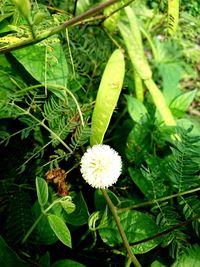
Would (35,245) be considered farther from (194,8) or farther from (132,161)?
(194,8)

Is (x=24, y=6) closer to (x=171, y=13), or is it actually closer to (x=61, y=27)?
(x=61, y=27)

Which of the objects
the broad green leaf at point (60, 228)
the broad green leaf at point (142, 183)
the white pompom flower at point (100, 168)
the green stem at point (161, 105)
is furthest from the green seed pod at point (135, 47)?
the broad green leaf at point (60, 228)

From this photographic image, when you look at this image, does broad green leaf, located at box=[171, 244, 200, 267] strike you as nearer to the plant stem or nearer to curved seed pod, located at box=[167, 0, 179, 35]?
the plant stem

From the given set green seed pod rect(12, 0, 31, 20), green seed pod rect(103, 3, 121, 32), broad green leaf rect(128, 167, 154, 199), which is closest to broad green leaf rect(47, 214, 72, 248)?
broad green leaf rect(128, 167, 154, 199)

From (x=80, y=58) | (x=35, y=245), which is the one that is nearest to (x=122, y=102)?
(x=80, y=58)

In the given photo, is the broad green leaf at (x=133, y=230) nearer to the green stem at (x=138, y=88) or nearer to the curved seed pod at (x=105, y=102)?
the curved seed pod at (x=105, y=102)

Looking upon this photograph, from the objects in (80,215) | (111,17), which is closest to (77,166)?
(80,215)

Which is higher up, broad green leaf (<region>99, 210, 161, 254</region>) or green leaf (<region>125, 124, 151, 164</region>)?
green leaf (<region>125, 124, 151, 164</region>)
